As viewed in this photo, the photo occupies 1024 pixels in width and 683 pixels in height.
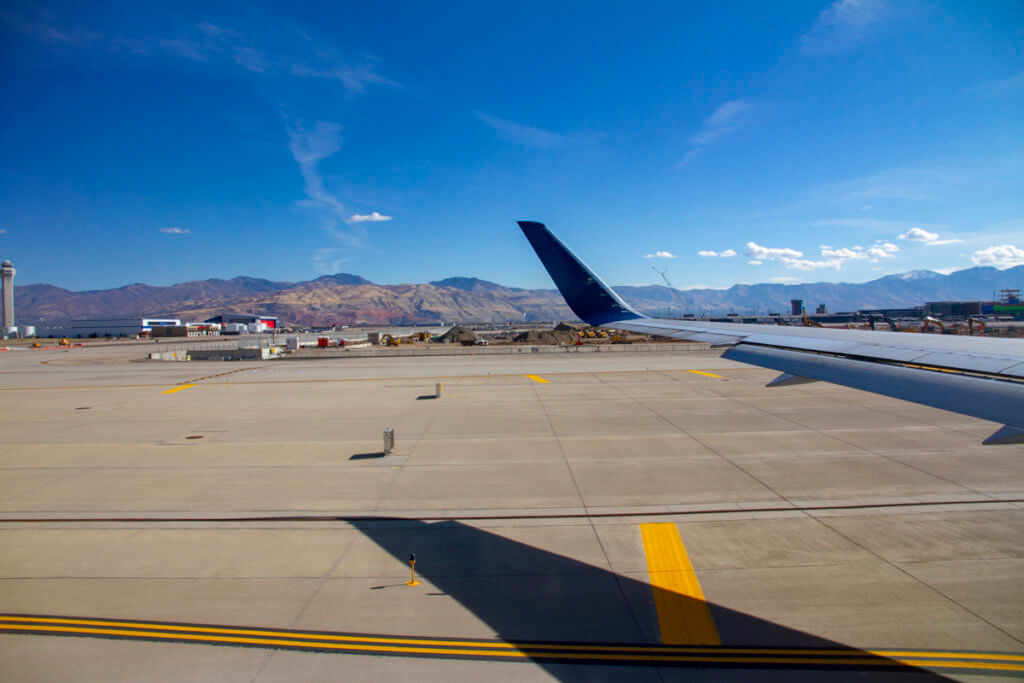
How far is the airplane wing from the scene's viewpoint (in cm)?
404

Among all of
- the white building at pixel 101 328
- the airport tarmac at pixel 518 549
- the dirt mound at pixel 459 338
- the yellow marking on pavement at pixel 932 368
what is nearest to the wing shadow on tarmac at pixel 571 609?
the airport tarmac at pixel 518 549

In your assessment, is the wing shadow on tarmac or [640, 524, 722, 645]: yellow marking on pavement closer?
the wing shadow on tarmac

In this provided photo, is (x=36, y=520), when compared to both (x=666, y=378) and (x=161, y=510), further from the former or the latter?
(x=666, y=378)

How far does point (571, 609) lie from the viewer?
6113mm

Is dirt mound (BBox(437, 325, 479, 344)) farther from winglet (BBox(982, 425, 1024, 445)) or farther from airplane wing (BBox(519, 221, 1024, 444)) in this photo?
winglet (BBox(982, 425, 1024, 445))

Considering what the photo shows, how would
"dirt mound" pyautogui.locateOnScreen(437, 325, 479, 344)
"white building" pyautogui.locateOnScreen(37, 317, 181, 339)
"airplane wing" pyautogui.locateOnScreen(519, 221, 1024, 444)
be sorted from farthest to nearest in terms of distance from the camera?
Result: "white building" pyautogui.locateOnScreen(37, 317, 181, 339), "dirt mound" pyautogui.locateOnScreen(437, 325, 479, 344), "airplane wing" pyautogui.locateOnScreen(519, 221, 1024, 444)

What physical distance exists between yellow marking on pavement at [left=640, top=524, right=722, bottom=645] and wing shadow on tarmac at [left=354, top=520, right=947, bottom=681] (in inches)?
5.2

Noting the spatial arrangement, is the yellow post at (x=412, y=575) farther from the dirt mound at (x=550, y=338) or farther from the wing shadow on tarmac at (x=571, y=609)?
the dirt mound at (x=550, y=338)

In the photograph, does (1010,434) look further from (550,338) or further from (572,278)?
(550,338)

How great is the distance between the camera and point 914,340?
6.53 m

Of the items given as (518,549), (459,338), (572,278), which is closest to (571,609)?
(518,549)

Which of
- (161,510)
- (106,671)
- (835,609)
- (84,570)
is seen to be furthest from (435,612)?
(161,510)

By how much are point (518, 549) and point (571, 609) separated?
5.74ft

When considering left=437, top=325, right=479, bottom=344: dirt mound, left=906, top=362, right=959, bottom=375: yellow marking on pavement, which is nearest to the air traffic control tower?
left=437, top=325, right=479, bottom=344: dirt mound
